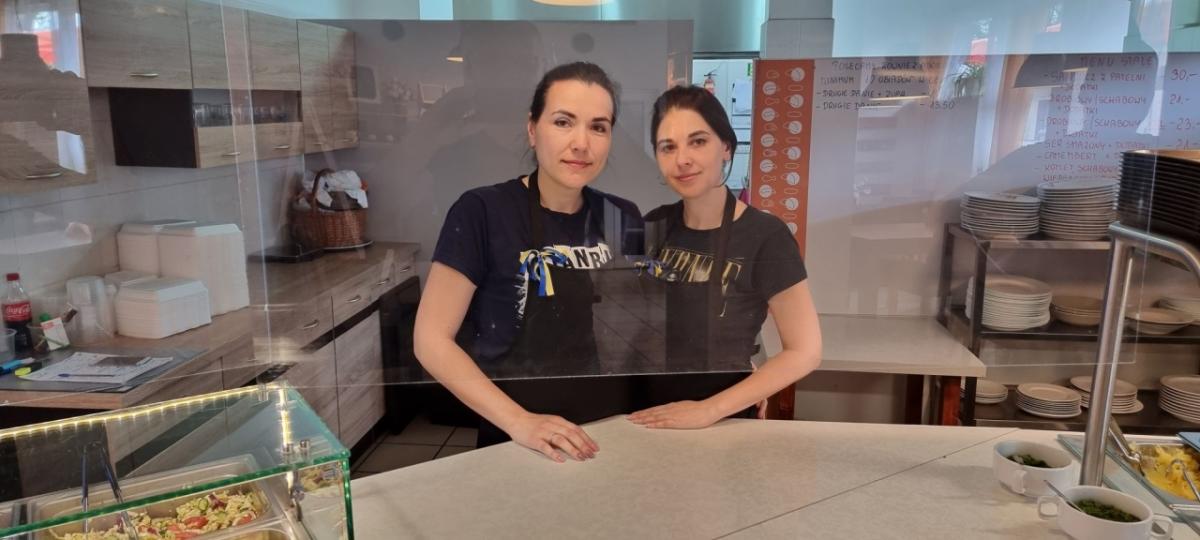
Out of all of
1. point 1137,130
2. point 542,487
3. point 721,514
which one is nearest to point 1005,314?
point 1137,130

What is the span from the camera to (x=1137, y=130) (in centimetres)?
149

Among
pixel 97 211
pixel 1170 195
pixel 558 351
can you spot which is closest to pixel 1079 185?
pixel 1170 195

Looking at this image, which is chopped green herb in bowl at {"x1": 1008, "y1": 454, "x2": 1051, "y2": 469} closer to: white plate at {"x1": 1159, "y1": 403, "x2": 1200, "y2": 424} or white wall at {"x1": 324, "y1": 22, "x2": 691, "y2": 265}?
white wall at {"x1": 324, "y1": 22, "x2": 691, "y2": 265}

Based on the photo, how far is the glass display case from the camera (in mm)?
859

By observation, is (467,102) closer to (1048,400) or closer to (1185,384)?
(1048,400)

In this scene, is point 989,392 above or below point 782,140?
below

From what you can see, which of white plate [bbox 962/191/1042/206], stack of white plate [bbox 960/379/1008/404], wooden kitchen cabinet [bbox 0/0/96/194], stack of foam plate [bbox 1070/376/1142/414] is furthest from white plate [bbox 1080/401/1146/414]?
wooden kitchen cabinet [bbox 0/0/96/194]

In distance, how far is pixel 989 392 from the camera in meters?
2.72

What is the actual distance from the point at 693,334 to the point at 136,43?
63.6 inches

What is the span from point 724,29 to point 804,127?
246 millimetres

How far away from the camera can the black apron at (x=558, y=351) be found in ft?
4.72

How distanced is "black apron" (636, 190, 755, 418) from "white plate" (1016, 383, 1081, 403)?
5.12 feet

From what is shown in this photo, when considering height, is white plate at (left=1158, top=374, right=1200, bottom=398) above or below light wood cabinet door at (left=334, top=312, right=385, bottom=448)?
below

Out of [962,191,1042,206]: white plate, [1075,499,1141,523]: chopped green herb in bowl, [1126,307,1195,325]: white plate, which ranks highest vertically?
[962,191,1042,206]: white plate
